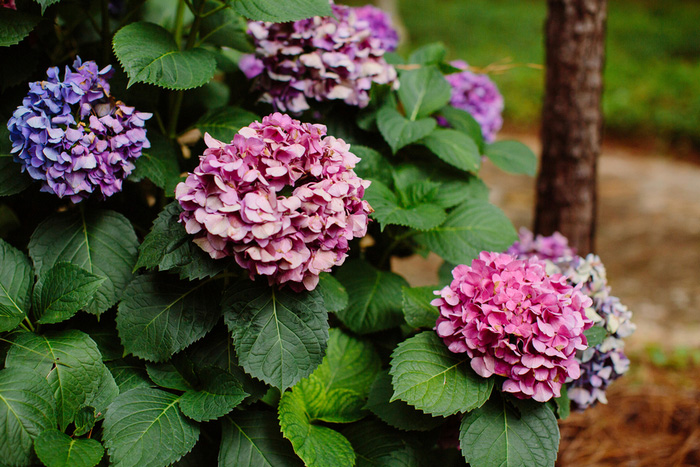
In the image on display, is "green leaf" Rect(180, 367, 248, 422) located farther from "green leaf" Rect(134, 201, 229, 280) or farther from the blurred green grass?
the blurred green grass

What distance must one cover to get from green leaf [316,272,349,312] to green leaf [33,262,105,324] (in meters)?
0.50

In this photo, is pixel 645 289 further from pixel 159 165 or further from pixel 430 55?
pixel 159 165

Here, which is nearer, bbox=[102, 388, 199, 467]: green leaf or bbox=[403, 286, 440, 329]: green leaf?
bbox=[102, 388, 199, 467]: green leaf

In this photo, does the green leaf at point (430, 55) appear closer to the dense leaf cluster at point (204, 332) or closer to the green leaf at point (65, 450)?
the dense leaf cluster at point (204, 332)

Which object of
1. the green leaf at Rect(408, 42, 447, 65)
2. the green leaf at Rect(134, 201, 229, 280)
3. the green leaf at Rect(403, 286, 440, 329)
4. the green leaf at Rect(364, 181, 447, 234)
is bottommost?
the green leaf at Rect(403, 286, 440, 329)

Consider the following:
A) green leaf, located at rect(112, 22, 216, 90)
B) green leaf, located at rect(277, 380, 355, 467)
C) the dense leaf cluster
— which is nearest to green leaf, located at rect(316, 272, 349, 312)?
the dense leaf cluster

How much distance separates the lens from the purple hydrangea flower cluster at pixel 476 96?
2.23m

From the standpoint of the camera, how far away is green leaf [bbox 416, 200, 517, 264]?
1574 mm

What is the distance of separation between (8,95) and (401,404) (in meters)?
1.35

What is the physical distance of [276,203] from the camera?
1.12 metres

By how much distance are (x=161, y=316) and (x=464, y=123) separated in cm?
120

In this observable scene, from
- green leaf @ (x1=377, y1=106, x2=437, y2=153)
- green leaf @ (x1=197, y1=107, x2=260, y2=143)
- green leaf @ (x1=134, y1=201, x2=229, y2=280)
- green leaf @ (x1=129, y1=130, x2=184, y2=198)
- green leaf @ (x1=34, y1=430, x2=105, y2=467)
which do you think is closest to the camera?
green leaf @ (x1=34, y1=430, x2=105, y2=467)

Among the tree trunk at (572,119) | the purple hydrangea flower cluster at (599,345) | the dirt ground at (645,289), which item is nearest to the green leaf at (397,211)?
the purple hydrangea flower cluster at (599,345)

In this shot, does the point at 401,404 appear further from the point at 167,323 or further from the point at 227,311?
the point at 167,323
